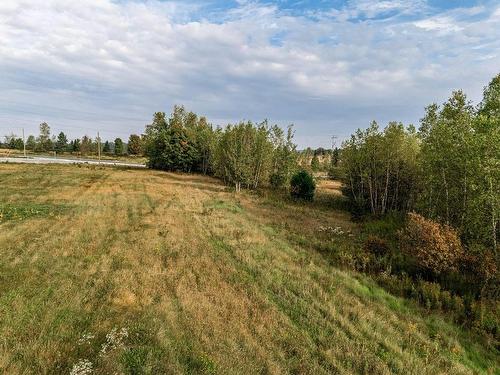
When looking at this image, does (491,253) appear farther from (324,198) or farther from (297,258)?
(324,198)

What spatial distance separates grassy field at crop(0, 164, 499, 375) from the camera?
303 inches

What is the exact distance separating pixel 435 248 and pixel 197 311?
35.8 feet

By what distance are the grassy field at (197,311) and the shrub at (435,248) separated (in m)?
3.22

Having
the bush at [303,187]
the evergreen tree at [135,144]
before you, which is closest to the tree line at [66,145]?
the evergreen tree at [135,144]

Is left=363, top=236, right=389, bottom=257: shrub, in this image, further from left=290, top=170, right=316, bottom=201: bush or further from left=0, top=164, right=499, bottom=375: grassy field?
left=290, top=170, right=316, bottom=201: bush

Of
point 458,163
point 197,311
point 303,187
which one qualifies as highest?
point 458,163

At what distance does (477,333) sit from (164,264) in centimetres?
1162

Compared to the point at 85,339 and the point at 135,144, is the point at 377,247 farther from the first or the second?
the point at 135,144

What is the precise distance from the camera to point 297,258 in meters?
16.3

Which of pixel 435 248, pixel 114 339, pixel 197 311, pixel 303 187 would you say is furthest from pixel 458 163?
pixel 303 187

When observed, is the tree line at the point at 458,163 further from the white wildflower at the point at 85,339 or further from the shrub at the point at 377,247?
the white wildflower at the point at 85,339

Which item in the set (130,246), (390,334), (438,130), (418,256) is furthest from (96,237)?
(438,130)

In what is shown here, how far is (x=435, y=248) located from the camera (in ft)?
48.0

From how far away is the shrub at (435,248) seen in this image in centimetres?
1455
